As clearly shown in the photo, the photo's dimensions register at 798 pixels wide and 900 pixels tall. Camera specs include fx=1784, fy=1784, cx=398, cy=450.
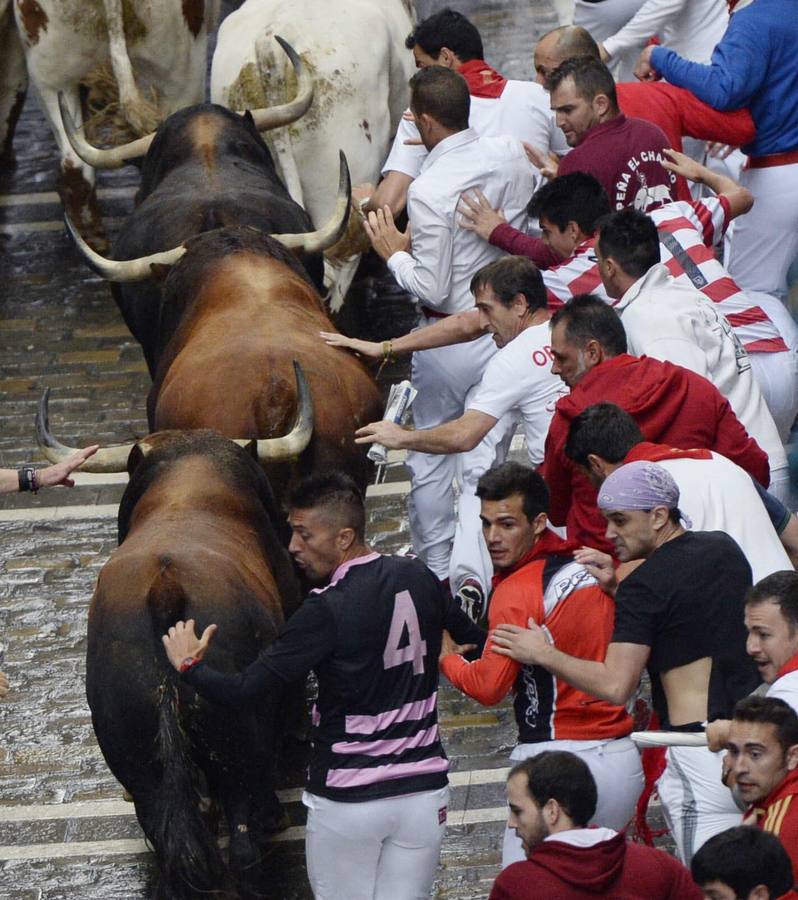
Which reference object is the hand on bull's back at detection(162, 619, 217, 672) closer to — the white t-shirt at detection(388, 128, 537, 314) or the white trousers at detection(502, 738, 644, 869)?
the white trousers at detection(502, 738, 644, 869)

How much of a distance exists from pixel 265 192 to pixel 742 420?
151 inches

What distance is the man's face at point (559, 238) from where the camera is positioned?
7.65m

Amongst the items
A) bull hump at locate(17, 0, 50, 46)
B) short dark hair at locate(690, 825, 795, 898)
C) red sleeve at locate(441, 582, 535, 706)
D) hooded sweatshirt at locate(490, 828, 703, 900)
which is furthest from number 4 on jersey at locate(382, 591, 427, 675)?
bull hump at locate(17, 0, 50, 46)

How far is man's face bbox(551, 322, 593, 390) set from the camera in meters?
6.50

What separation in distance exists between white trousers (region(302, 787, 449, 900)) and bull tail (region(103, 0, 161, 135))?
774cm

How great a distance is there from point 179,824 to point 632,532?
1.78 meters

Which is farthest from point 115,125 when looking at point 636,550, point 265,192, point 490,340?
point 636,550

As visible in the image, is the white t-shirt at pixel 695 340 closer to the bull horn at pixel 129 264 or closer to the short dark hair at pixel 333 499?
the short dark hair at pixel 333 499

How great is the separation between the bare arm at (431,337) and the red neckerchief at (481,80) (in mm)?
1694

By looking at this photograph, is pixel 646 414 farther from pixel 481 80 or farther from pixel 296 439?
pixel 481 80

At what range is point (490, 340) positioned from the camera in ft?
27.2

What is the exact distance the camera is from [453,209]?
8.23 metres

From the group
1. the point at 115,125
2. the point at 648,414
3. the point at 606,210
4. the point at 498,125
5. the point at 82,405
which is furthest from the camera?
the point at 115,125

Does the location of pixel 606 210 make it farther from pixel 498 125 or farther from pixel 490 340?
pixel 498 125
